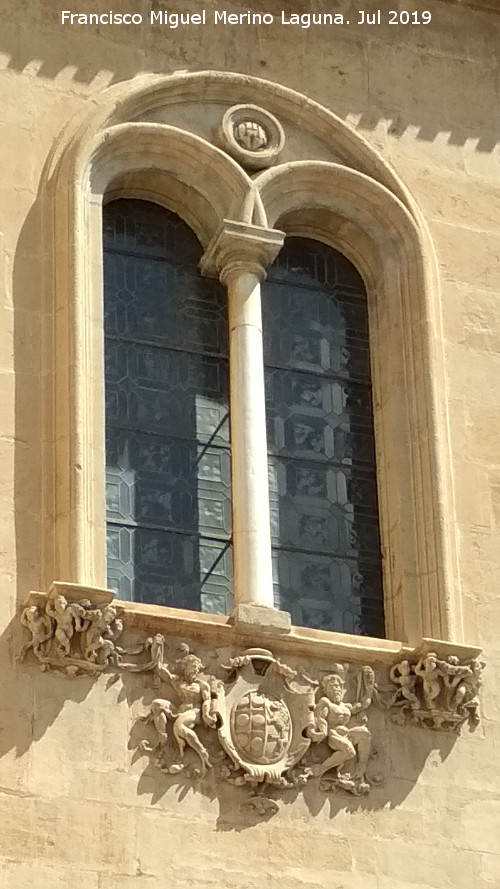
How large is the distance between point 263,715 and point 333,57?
479cm

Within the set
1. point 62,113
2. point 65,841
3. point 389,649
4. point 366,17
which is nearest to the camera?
point 65,841

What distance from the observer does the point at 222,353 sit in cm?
1741

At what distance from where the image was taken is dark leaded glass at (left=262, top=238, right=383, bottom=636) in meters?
17.0

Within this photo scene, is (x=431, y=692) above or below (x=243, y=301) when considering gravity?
below

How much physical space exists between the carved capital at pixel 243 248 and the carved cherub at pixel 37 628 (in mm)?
2793

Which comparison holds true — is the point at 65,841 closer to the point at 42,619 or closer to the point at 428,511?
the point at 42,619

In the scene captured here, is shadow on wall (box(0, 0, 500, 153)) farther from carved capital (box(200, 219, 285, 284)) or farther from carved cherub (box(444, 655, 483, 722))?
carved cherub (box(444, 655, 483, 722))

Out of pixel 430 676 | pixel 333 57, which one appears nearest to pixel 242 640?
pixel 430 676

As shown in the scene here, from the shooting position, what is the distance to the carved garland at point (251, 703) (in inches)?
616

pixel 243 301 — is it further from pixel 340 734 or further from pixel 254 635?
pixel 340 734

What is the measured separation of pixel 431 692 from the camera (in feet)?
53.6

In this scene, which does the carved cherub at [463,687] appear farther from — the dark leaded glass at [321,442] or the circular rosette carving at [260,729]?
the circular rosette carving at [260,729]

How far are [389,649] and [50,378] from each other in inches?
96.5

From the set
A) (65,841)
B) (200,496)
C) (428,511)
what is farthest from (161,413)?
(65,841)
